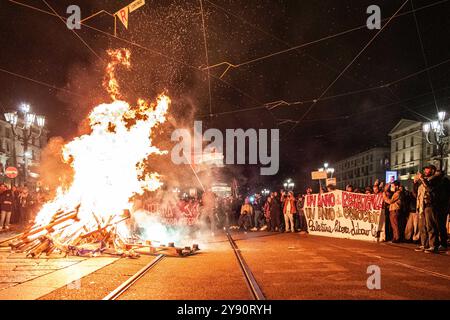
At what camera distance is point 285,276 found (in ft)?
24.9

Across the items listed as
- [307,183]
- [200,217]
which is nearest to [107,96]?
[200,217]

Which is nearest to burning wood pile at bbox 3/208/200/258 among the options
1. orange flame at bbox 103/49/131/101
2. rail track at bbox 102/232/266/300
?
rail track at bbox 102/232/266/300

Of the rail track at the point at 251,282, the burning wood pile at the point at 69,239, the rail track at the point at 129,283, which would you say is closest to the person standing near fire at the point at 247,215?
the burning wood pile at the point at 69,239

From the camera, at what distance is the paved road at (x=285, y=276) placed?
6074mm

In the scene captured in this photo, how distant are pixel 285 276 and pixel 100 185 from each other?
634 centimetres

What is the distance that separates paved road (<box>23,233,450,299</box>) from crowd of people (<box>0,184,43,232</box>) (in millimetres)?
9740

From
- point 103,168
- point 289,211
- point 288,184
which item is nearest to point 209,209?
point 289,211

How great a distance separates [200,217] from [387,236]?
8.59 m

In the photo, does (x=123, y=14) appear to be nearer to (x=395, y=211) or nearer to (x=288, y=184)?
(x=395, y=211)

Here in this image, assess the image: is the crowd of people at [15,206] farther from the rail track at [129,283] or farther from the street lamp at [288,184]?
the street lamp at [288,184]

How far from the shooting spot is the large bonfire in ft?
34.9

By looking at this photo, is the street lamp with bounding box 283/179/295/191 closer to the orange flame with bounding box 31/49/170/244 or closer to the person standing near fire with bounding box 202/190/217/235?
the person standing near fire with bounding box 202/190/217/235

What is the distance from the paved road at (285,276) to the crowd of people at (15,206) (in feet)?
32.0
